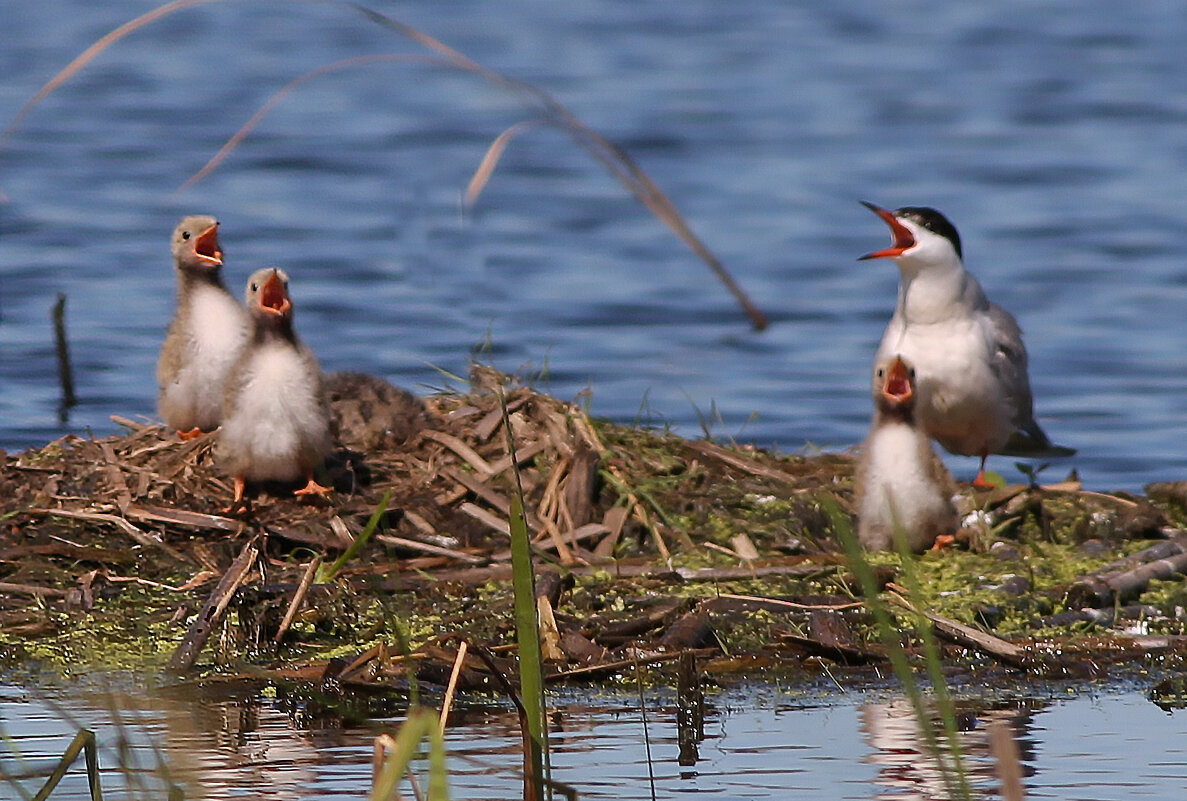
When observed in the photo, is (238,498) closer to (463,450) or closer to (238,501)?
(238,501)

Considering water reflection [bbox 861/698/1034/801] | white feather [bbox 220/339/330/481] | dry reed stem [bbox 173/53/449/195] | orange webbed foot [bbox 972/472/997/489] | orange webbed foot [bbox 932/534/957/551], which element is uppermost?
dry reed stem [bbox 173/53/449/195]

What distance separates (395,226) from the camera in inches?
671

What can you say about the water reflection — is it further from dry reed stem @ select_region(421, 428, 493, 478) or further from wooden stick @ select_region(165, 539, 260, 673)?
dry reed stem @ select_region(421, 428, 493, 478)

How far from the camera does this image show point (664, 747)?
4789 mm

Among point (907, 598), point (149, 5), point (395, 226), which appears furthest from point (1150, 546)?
point (149, 5)

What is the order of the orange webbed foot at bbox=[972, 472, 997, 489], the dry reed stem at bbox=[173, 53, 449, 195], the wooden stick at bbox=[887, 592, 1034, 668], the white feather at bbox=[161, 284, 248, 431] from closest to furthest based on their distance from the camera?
the dry reed stem at bbox=[173, 53, 449, 195] < the wooden stick at bbox=[887, 592, 1034, 668] < the white feather at bbox=[161, 284, 248, 431] < the orange webbed foot at bbox=[972, 472, 997, 489]

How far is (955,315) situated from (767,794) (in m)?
4.52

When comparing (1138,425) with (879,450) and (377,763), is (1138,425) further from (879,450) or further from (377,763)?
(377,763)

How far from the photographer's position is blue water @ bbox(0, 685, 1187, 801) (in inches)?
173

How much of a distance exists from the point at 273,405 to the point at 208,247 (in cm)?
134

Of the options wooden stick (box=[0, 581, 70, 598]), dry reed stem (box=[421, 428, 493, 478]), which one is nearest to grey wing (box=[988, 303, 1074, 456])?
dry reed stem (box=[421, 428, 493, 478])

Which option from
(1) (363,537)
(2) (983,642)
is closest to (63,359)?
→ (2) (983,642)

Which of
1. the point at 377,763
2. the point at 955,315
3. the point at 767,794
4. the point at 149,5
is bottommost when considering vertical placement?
the point at 767,794

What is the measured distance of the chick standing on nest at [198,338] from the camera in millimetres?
7617
